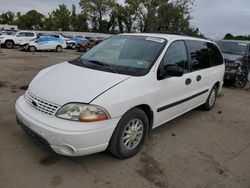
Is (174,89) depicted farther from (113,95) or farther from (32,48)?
(32,48)

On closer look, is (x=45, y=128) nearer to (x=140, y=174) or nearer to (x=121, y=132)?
(x=121, y=132)

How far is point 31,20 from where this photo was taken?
236 ft

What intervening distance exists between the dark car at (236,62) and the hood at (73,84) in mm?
6130

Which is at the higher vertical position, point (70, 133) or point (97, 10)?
point (97, 10)

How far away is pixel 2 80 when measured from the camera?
24.3 feet

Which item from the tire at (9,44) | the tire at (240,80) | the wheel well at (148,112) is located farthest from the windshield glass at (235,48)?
the tire at (9,44)

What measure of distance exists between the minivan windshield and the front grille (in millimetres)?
905

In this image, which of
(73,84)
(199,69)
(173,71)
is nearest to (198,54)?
(199,69)

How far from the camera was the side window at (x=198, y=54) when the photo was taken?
4.22 meters

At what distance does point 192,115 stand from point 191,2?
37.5 metres

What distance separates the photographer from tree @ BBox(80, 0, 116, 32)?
192 ft

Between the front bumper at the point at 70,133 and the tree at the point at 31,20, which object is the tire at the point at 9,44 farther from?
the tree at the point at 31,20

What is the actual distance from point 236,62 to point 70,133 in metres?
7.20

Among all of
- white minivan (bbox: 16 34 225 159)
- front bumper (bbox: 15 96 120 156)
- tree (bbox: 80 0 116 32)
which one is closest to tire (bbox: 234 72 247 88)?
white minivan (bbox: 16 34 225 159)
